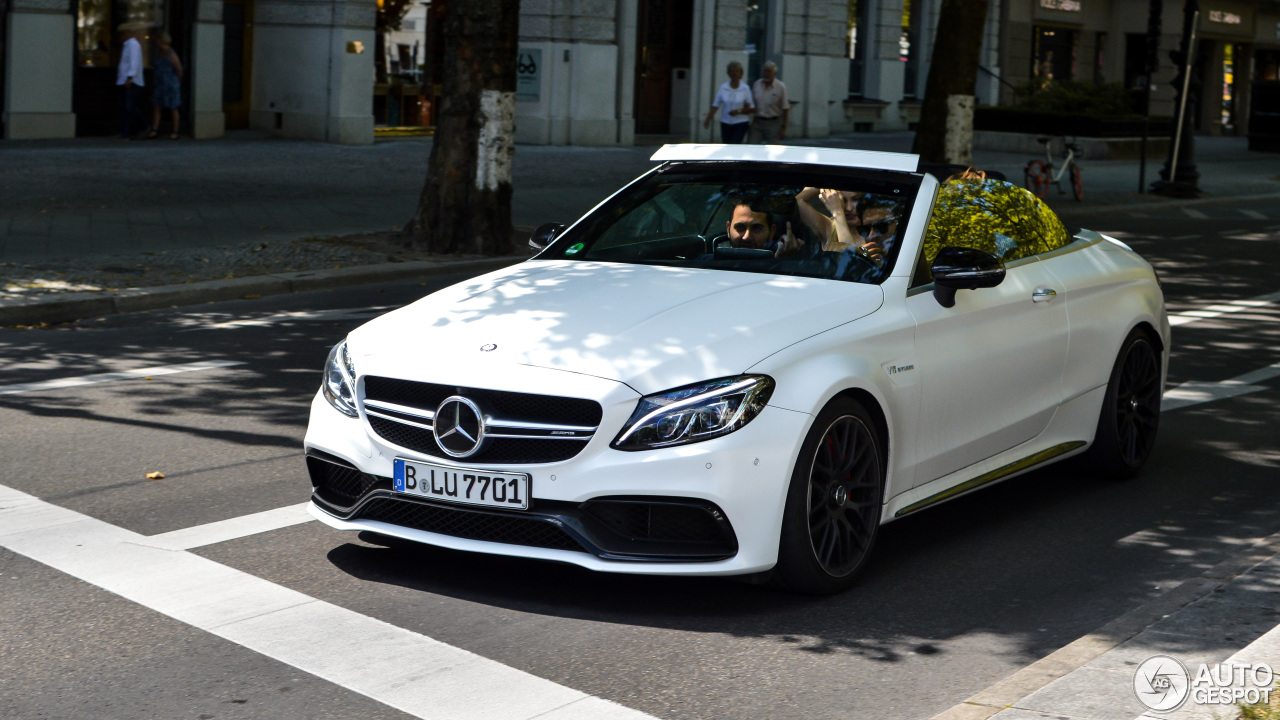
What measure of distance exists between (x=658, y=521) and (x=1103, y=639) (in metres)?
1.41

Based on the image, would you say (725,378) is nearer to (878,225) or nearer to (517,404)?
(517,404)

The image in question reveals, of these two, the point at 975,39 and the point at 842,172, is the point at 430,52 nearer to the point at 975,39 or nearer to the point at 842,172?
the point at 975,39

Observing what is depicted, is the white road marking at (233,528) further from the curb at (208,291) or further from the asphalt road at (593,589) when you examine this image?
the curb at (208,291)

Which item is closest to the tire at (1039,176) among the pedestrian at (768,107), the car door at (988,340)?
the pedestrian at (768,107)

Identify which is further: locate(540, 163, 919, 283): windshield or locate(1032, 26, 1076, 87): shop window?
locate(1032, 26, 1076, 87): shop window

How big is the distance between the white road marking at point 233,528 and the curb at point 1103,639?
293 centimetres

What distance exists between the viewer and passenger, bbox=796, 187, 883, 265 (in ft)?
19.7

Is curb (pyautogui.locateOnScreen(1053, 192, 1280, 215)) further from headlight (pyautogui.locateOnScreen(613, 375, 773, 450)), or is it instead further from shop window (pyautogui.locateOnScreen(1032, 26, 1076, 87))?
shop window (pyautogui.locateOnScreen(1032, 26, 1076, 87))

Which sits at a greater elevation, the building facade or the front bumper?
the building facade

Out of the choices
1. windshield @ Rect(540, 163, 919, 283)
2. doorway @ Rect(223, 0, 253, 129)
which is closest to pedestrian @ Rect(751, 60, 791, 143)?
doorway @ Rect(223, 0, 253, 129)

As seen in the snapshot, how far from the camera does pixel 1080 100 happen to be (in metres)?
36.1

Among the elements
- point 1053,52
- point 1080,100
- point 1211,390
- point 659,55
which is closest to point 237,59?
point 659,55

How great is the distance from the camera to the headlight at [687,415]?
4887 millimetres

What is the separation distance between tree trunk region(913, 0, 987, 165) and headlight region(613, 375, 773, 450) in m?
16.1
